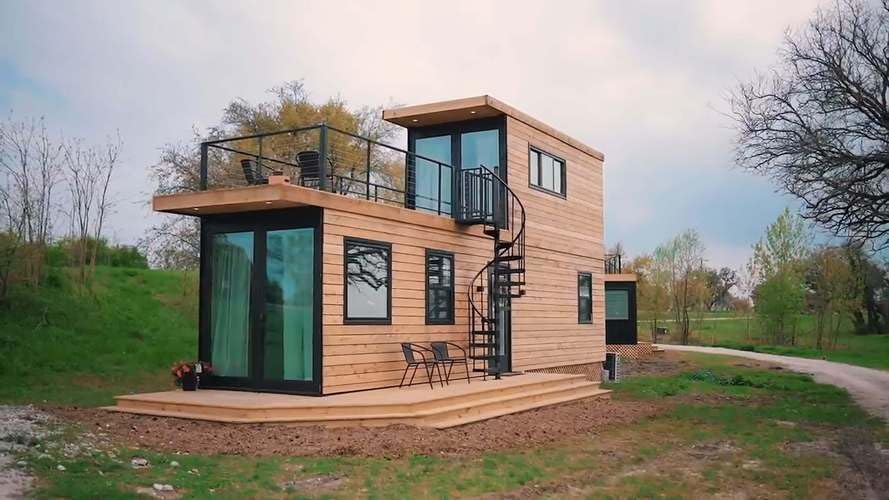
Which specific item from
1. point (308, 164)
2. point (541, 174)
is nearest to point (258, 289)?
point (308, 164)

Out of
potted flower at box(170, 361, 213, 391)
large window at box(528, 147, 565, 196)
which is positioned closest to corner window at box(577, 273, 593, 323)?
large window at box(528, 147, 565, 196)

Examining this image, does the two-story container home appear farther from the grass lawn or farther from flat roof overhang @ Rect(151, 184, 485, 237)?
the grass lawn

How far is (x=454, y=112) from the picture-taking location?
14.7 m

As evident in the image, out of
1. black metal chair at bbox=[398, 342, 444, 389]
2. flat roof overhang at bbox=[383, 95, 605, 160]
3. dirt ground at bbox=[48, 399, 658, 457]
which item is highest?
flat roof overhang at bbox=[383, 95, 605, 160]

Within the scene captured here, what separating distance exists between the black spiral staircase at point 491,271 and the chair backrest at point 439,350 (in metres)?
0.82

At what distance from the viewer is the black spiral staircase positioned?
13.6m

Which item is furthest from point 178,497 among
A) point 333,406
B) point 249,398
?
point 249,398

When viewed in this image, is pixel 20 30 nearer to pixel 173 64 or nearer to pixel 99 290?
pixel 173 64

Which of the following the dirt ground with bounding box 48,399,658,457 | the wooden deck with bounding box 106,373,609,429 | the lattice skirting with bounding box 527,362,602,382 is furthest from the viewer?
the lattice skirting with bounding box 527,362,602,382

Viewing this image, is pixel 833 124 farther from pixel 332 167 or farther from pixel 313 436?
pixel 313 436

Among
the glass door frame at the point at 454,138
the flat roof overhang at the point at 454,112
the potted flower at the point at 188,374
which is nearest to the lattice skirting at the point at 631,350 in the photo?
the flat roof overhang at the point at 454,112

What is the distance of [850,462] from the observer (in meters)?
8.52

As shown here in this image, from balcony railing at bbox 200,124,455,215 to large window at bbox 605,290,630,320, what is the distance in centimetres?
775

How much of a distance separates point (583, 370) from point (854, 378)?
22.8 feet
